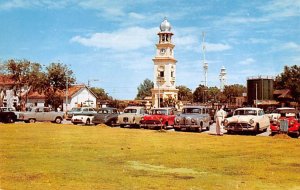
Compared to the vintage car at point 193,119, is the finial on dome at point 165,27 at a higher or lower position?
higher

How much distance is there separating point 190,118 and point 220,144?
7643mm

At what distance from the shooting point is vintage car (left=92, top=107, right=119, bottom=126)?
31047 mm

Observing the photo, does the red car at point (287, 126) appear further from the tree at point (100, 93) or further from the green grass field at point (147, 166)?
the tree at point (100, 93)

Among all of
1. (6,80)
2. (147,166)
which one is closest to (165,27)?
(6,80)

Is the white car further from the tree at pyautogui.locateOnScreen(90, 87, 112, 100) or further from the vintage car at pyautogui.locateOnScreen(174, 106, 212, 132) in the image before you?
the tree at pyautogui.locateOnScreen(90, 87, 112, 100)

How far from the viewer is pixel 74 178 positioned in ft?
30.9

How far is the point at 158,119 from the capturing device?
27469mm

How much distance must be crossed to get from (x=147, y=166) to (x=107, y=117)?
65.7 feet

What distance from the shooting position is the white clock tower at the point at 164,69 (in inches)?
3622

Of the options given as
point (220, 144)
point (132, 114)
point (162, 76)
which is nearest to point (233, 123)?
point (220, 144)

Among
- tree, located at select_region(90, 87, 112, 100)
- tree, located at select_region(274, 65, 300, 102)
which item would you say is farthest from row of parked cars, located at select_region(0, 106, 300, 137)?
tree, located at select_region(90, 87, 112, 100)

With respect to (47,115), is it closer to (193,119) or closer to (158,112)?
(158,112)

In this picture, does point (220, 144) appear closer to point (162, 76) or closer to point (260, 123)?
point (260, 123)

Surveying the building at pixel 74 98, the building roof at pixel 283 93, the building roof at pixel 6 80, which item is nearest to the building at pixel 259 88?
the building roof at pixel 283 93
